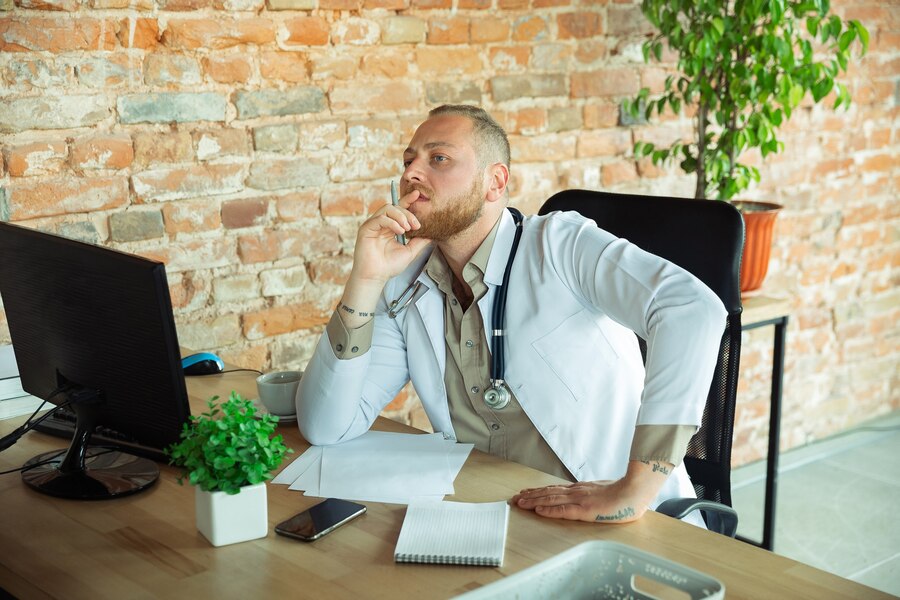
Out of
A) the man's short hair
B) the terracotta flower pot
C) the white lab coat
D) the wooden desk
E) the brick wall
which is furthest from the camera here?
the terracotta flower pot

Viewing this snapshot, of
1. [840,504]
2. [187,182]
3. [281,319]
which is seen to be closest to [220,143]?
[187,182]

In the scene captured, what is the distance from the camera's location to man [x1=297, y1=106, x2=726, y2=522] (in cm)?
179

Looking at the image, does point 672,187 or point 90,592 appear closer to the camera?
point 90,592

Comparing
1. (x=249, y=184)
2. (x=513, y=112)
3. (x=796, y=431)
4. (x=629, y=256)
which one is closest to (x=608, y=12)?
(x=513, y=112)

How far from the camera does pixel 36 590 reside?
1.26m

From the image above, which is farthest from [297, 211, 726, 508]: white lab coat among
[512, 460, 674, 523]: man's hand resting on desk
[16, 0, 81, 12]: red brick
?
[16, 0, 81, 12]: red brick

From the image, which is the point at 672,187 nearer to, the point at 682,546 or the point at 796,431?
the point at 796,431

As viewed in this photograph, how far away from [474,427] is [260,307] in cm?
90

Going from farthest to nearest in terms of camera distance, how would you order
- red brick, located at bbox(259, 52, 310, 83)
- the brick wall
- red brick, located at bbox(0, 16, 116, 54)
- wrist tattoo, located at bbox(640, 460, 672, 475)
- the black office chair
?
red brick, located at bbox(259, 52, 310, 83) < the brick wall < red brick, located at bbox(0, 16, 116, 54) < the black office chair < wrist tattoo, located at bbox(640, 460, 672, 475)

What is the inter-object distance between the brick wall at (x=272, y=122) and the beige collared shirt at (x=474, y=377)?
0.76m

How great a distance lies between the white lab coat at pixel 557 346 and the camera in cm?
175

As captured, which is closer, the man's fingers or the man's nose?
Answer: the man's fingers

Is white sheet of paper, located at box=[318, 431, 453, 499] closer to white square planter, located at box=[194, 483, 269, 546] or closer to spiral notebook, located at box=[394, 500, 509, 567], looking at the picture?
spiral notebook, located at box=[394, 500, 509, 567]

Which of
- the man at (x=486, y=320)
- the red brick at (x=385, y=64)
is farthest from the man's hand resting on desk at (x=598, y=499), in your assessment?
the red brick at (x=385, y=64)
